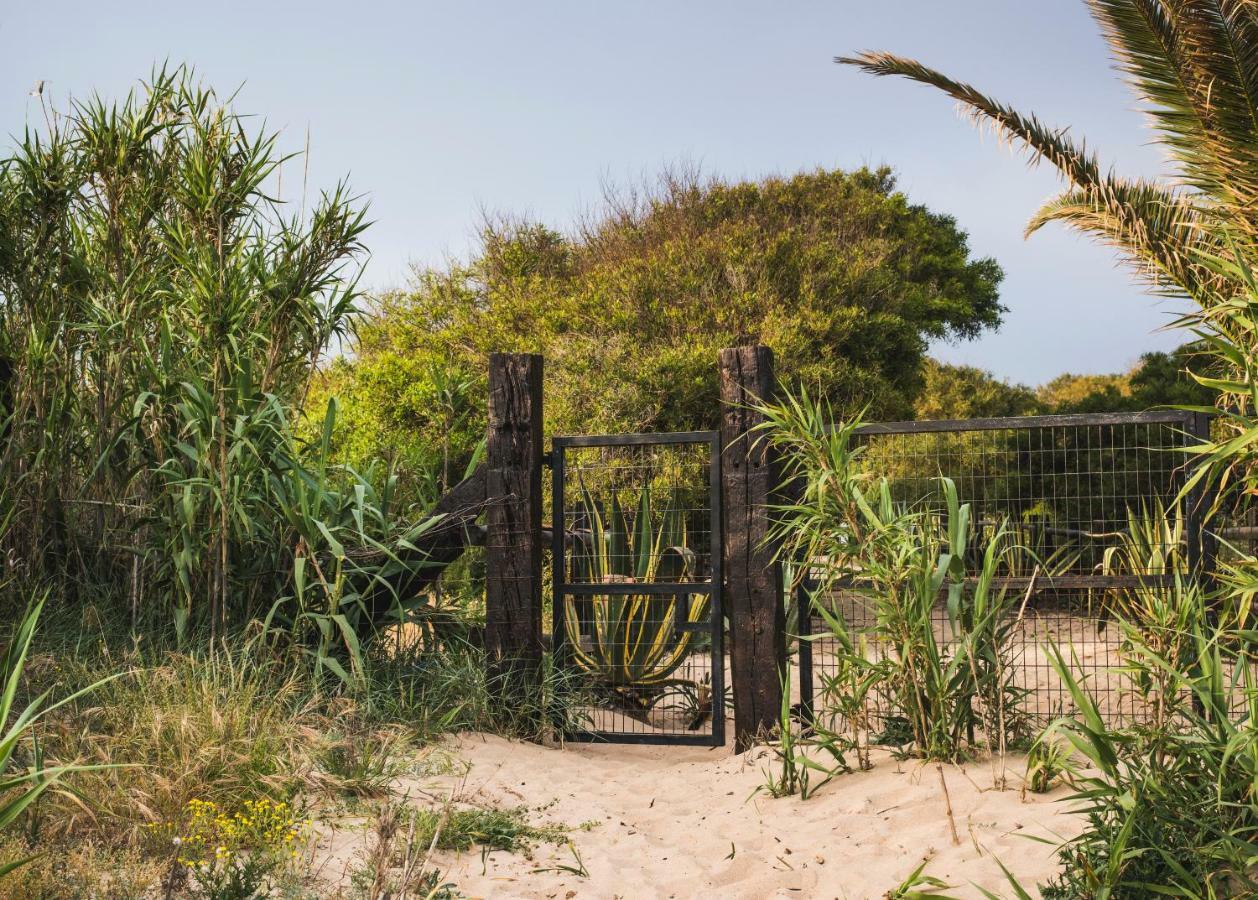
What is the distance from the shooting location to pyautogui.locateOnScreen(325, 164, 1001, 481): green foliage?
1220cm

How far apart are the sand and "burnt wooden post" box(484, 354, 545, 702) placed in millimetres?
855

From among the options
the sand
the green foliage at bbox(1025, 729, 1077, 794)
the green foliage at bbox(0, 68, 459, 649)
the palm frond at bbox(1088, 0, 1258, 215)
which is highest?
the palm frond at bbox(1088, 0, 1258, 215)

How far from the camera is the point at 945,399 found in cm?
2397

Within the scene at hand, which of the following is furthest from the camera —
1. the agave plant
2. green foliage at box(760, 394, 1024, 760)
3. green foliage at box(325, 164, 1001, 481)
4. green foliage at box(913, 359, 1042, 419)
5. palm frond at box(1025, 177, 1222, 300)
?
green foliage at box(913, 359, 1042, 419)

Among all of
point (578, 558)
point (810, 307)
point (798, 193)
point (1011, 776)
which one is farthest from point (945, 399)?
point (1011, 776)

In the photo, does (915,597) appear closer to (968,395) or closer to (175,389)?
(175,389)

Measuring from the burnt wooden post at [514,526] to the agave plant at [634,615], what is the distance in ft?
1.01

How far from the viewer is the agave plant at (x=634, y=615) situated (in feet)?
19.5

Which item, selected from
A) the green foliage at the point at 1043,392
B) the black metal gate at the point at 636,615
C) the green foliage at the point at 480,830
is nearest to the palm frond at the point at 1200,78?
the green foliage at the point at 1043,392

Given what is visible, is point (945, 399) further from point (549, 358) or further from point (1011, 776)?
point (1011, 776)

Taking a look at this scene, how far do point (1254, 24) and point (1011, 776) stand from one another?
787 cm

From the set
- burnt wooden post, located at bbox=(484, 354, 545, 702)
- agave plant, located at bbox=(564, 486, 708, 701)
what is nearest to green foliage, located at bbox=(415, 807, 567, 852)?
burnt wooden post, located at bbox=(484, 354, 545, 702)

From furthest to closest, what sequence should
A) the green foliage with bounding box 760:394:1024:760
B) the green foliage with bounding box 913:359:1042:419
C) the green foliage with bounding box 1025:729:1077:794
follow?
the green foliage with bounding box 913:359:1042:419, the green foliage with bounding box 760:394:1024:760, the green foliage with bounding box 1025:729:1077:794

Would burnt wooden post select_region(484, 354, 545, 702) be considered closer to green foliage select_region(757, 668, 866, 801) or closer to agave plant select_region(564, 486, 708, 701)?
agave plant select_region(564, 486, 708, 701)
